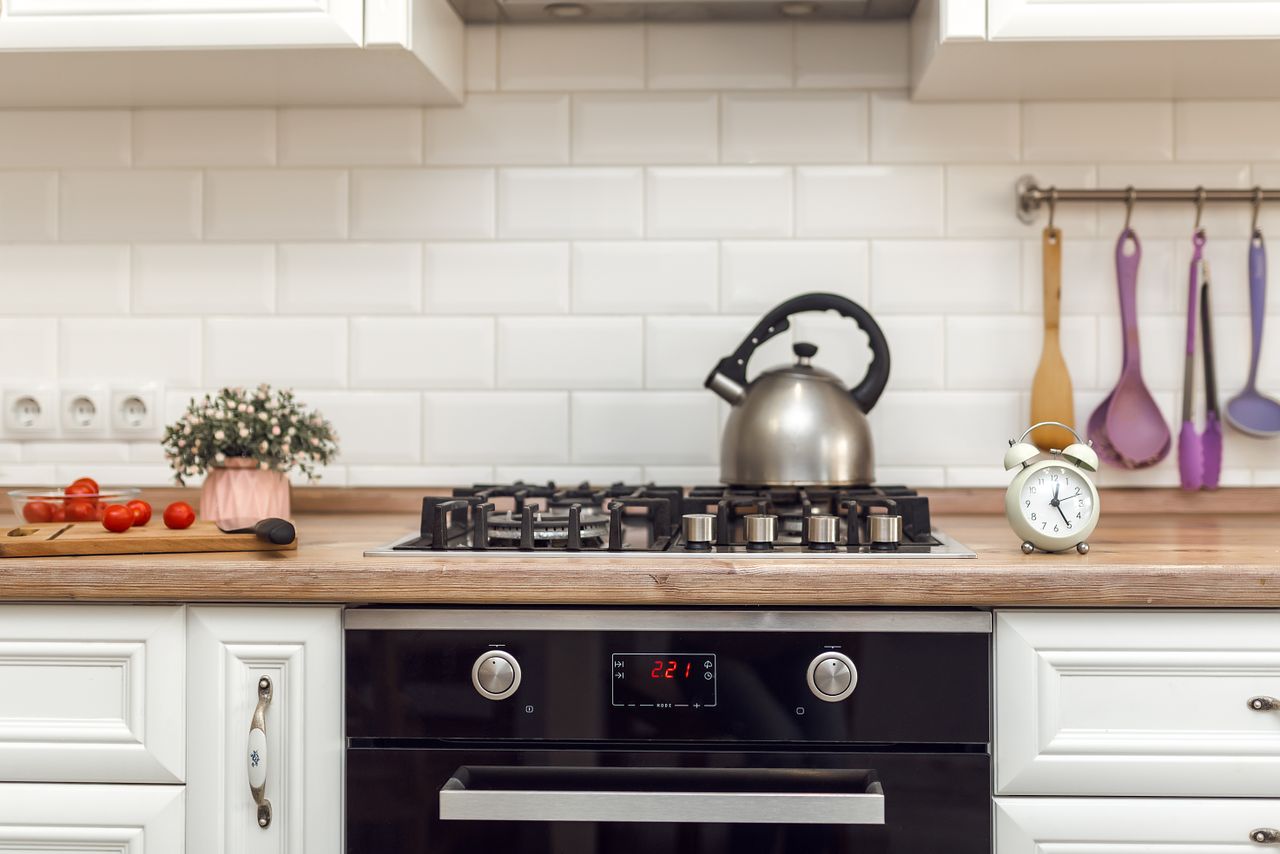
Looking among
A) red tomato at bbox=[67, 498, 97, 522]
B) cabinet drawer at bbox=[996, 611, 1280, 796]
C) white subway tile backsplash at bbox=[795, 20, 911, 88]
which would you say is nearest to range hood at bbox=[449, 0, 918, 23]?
white subway tile backsplash at bbox=[795, 20, 911, 88]

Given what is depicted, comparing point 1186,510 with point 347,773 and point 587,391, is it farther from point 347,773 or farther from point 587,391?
point 347,773

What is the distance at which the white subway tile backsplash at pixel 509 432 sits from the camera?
1.64 metres

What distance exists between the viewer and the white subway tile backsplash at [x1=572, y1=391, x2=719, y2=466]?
1.63m

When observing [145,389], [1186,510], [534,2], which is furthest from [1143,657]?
[145,389]

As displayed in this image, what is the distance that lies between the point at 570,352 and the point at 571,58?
449mm

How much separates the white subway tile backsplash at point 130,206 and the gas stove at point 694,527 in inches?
27.0

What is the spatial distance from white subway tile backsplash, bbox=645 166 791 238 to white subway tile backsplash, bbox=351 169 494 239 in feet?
0.91

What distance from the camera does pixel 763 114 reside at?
1621mm

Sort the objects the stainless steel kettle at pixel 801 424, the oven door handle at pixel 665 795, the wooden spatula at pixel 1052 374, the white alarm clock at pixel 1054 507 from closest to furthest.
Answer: the oven door handle at pixel 665 795, the white alarm clock at pixel 1054 507, the stainless steel kettle at pixel 801 424, the wooden spatula at pixel 1052 374

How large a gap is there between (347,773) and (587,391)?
74cm

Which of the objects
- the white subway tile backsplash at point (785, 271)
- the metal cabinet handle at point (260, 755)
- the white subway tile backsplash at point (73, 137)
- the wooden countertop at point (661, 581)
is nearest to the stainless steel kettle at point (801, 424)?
the white subway tile backsplash at point (785, 271)

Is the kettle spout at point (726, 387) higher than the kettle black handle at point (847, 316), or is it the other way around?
the kettle black handle at point (847, 316)

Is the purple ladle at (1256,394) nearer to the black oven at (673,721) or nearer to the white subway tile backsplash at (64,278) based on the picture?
the black oven at (673,721)

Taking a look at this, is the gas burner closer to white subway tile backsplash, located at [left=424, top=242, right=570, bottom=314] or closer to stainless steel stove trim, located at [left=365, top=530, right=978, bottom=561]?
stainless steel stove trim, located at [left=365, top=530, right=978, bottom=561]
